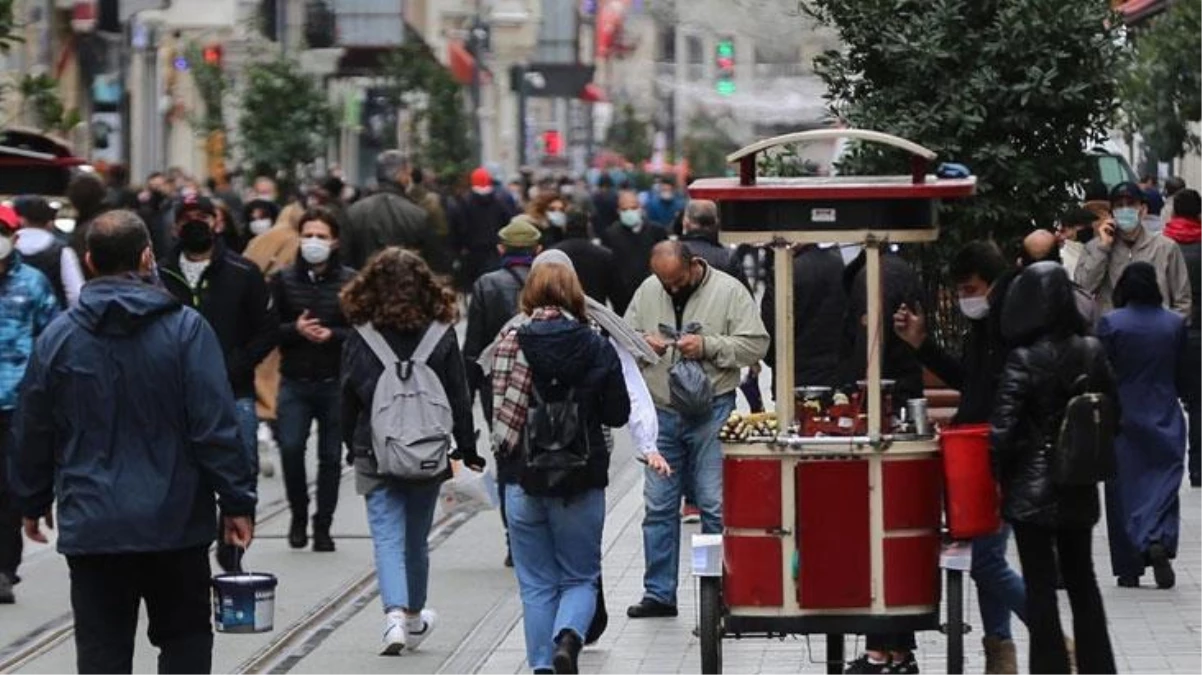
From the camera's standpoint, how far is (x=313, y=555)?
54.7 feet

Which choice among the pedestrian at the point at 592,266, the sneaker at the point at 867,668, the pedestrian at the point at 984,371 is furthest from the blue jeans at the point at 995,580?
the pedestrian at the point at 592,266

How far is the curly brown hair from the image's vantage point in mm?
13203

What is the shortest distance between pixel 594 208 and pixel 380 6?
17507 millimetres

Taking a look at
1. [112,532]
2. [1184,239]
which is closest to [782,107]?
[1184,239]

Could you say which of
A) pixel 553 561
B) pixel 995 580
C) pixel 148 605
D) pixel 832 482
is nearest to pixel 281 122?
pixel 553 561

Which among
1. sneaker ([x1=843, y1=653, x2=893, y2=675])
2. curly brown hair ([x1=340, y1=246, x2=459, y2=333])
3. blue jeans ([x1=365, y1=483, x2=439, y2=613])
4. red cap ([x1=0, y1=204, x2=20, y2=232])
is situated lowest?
sneaker ([x1=843, y1=653, x2=893, y2=675])

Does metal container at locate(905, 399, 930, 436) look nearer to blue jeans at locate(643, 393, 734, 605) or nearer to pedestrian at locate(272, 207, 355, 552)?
blue jeans at locate(643, 393, 734, 605)

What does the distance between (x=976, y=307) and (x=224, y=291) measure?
5.79 metres

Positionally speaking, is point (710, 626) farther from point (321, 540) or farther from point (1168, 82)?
point (1168, 82)

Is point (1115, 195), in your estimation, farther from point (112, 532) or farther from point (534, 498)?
point (112, 532)

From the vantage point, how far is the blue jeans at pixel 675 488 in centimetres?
1388

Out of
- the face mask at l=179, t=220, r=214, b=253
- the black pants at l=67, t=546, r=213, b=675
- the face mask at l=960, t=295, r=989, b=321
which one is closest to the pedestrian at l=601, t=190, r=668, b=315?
the face mask at l=179, t=220, r=214, b=253

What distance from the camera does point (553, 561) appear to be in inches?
464

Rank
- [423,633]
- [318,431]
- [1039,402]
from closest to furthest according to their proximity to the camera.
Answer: [1039,402], [423,633], [318,431]
